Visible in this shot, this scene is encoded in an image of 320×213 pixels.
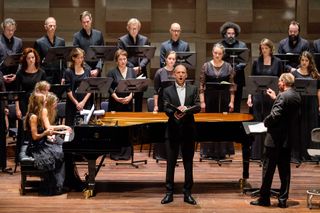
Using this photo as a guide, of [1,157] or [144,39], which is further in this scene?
[144,39]

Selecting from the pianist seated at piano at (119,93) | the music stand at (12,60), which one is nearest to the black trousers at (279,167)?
the pianist seated at piano at (119,93)

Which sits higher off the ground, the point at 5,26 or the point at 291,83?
the point at 5,26

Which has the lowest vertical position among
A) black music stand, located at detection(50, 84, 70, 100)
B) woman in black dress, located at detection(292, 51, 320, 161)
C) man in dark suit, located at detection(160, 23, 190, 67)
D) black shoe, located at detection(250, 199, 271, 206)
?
black shoe, located at detection(250, 199, 271, 206)

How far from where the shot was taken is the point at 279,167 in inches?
277

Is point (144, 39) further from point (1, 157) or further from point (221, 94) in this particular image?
point (1, 157)

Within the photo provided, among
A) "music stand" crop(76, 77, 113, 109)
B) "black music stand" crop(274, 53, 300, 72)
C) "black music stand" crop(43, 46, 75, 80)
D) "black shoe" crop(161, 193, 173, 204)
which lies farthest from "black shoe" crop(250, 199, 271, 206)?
"black music stand" crop(43, 46, 75, 80)

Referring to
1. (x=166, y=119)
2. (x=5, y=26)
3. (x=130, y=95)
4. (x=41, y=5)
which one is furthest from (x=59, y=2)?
(x=166, y=119)

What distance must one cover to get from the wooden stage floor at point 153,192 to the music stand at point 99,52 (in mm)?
1361

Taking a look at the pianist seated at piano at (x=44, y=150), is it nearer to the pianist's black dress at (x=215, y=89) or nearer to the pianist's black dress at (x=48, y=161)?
the pianist's black dress at (x=48, y=161)

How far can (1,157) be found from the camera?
27.9 feet

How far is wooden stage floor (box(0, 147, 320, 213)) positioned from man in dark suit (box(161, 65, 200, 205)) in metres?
0.23

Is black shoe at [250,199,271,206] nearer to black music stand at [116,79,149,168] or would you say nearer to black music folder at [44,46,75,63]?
black music stand at [116,79,149,168]

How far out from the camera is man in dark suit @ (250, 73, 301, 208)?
22.5ft

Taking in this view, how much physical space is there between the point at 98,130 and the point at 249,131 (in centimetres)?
154
